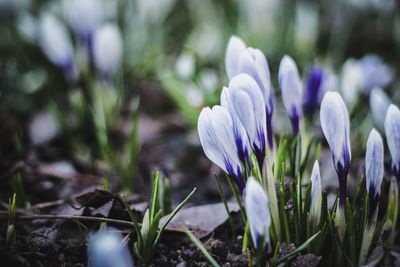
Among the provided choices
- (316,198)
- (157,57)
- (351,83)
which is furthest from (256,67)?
(157,57)

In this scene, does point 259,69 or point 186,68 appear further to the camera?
point 186,68

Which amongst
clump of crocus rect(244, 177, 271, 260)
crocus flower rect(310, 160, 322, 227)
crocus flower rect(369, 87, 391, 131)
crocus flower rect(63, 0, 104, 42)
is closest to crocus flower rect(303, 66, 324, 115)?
crocus flower rect(369, 87, 391, 131)

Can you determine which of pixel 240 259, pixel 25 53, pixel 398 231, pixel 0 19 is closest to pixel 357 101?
pixel 398 231

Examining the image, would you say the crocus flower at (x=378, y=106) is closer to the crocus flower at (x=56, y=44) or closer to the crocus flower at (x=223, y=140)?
the crocus flower at (x=223, y=140)

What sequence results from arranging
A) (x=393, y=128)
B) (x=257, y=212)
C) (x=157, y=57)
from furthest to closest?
(x=157, y=57) → (x=393, y=128) → (x=257, y=212)

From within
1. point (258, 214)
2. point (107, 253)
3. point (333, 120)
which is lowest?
point (107, 253)

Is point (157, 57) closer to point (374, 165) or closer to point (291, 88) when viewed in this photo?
point (291, 88)

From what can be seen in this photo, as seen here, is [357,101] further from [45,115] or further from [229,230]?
[45,115]

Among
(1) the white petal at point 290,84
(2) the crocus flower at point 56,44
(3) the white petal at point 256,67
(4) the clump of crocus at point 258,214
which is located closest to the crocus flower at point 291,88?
(1) the white petal at point 290,84
